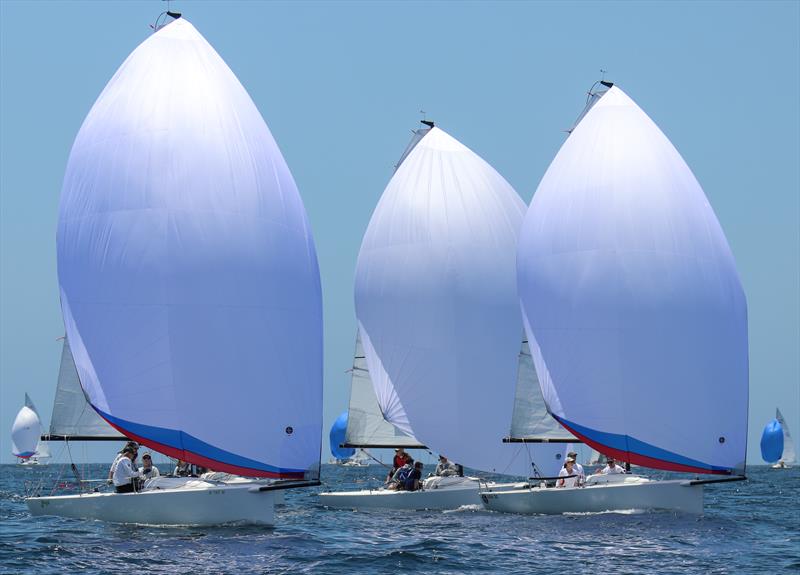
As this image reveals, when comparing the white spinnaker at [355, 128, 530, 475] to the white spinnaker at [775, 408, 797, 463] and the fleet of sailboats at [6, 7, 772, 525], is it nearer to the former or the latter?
the fleet of sailboats at [6, 7, 772, 525]

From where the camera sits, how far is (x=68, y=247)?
27.2m

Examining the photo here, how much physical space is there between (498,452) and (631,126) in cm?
957

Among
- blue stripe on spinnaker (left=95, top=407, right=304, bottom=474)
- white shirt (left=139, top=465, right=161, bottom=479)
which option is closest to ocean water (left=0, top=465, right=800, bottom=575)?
blue stripe on spinnaker (left=95, top=407, right=304, bottom=474)

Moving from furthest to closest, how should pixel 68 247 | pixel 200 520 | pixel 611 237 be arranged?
pixel 611 237, pixel 68 247, pixel 200 520

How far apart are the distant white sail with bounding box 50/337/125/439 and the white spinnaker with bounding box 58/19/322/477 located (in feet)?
6.59

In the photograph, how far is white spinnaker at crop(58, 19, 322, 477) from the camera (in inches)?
1003

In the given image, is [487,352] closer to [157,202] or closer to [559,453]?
[559,453]

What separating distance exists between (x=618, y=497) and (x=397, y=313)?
30.9 feet

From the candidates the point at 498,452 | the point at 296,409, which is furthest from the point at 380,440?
the point at 296,409

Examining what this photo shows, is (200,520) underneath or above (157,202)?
underneath

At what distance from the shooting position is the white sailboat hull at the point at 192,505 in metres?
25.1

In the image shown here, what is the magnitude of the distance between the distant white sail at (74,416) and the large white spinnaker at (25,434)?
8079 centimetres

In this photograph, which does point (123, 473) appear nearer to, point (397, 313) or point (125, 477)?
point (125, 477)

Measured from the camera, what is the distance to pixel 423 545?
81.3ft
